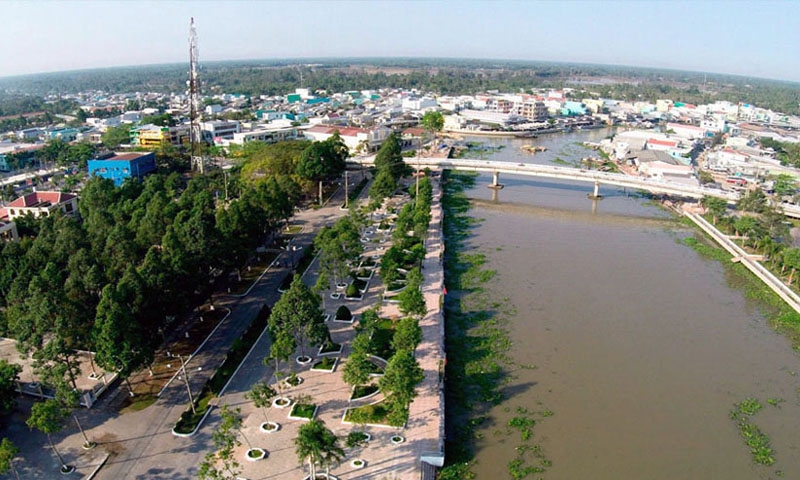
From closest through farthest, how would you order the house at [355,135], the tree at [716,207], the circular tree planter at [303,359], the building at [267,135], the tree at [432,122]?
the circular tree planter at [303,359], the tree at [716,207], the house at [355,135], the building at [267,135], the tree at [432,122]

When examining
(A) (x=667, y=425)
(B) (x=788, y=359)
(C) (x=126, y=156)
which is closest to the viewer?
(A) (x=667, y=425)

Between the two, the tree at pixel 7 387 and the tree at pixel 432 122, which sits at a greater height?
the tree at pixel 432 122

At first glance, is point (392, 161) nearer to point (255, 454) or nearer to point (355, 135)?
point (355, 135)

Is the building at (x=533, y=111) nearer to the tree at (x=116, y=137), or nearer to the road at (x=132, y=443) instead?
the tree at (x=116, y=137)

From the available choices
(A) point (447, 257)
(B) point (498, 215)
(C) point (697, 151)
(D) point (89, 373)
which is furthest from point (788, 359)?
(C) point (697, 151)

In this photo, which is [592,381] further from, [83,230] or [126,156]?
[126,156]

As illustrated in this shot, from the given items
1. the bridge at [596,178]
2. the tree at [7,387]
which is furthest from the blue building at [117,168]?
the tree at [7,387]
